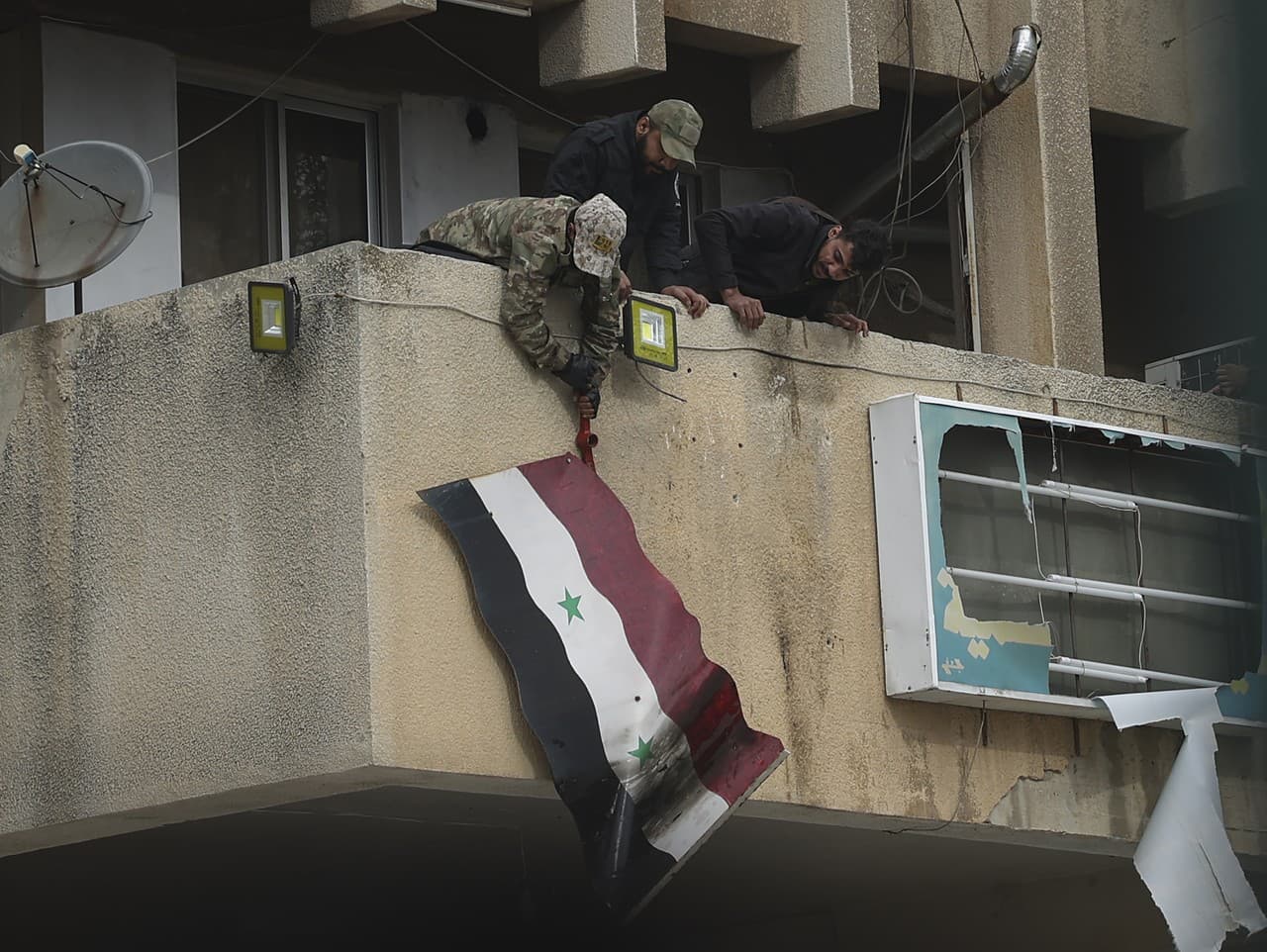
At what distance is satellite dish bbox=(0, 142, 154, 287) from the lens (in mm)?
7758

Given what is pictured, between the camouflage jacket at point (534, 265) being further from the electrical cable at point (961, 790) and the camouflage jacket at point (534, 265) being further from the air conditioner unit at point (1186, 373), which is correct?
the air conditioner unit at point (1186, 373)

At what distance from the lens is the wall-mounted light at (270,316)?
7133mm

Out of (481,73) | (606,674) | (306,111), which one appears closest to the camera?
(606,674)

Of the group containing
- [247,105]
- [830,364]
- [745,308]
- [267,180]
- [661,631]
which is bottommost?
[661,631]

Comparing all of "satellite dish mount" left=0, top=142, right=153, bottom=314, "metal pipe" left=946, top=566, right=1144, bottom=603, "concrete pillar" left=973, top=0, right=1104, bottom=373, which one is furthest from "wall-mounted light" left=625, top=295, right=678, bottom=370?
"concrete pillar" left=973, top=0, right=1104, bottom=373

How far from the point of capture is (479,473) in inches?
291

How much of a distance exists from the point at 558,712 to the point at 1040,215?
5429 mm

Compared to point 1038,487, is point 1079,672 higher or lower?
lower

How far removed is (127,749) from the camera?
7.45 metres

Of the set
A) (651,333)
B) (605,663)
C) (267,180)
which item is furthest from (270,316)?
(267,180)

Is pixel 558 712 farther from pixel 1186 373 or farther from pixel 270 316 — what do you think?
pixel 1186 373

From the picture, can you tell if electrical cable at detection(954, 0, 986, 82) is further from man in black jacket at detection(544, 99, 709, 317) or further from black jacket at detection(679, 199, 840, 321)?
man in black jacket at detection(544, 99, 709, 317)

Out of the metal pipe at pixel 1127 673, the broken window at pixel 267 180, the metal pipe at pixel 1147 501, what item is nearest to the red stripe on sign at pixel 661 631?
the metal pipe at pixel 1127 673

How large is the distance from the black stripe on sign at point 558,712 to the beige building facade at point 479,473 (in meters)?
0.09
